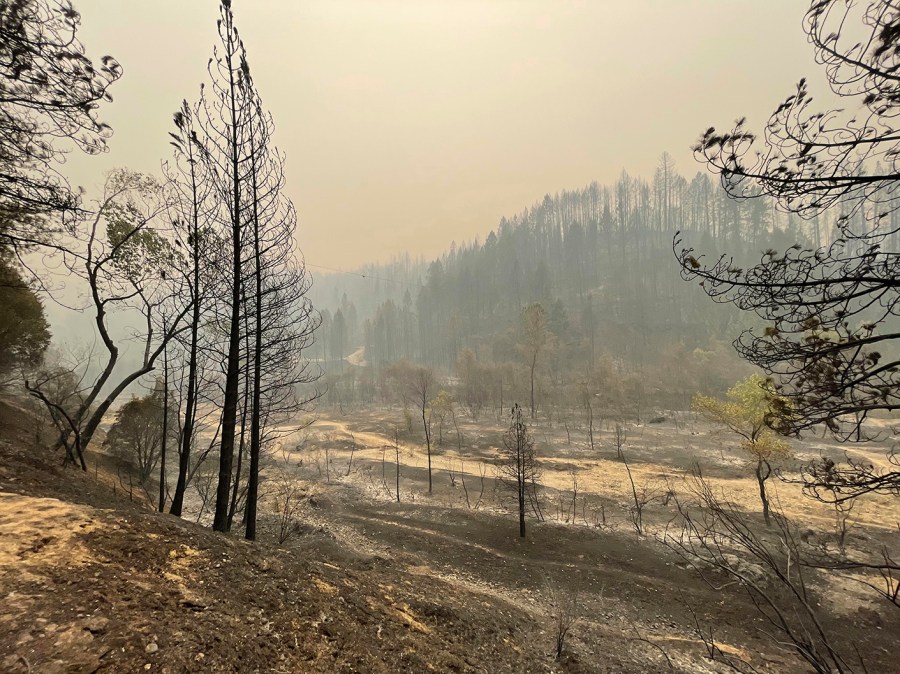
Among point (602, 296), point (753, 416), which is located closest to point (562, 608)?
point (753, 416)

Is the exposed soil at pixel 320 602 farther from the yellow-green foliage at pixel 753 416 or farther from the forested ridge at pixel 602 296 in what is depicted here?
the forested ridge at pixel 602 296

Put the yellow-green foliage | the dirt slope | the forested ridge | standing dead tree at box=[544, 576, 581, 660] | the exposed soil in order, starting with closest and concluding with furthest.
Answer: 1. the dirt slope
2. the exposed soil
3. standing dead tree at box=[544, 576, 581, 660]
4. the yellow-green foliage
5. the forested ridge

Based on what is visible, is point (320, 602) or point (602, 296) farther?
point (602, 296)

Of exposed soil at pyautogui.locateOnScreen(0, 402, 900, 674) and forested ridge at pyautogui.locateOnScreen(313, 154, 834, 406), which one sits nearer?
exposed soil at pyautogui.locateOnScreen(0, 402, 900, 674)

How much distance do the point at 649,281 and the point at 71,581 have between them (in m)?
96.3

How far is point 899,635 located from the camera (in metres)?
9.98

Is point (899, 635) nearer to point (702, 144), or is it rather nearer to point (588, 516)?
point (588, 516)

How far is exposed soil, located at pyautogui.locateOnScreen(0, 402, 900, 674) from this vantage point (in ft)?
12.6

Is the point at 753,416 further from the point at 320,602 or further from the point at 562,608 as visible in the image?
the point at 320,602

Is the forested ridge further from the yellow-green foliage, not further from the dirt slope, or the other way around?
the dirt slope

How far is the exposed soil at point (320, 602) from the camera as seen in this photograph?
384cm

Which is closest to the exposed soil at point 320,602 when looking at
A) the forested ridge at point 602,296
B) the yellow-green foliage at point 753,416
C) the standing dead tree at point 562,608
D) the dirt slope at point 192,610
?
the dirt slope at point 192,610

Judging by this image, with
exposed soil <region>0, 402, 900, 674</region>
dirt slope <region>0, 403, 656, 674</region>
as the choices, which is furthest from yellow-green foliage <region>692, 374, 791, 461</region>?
dirt slope <region>0, 403, 656, 674</region>

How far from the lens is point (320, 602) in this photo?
582 centimetres
